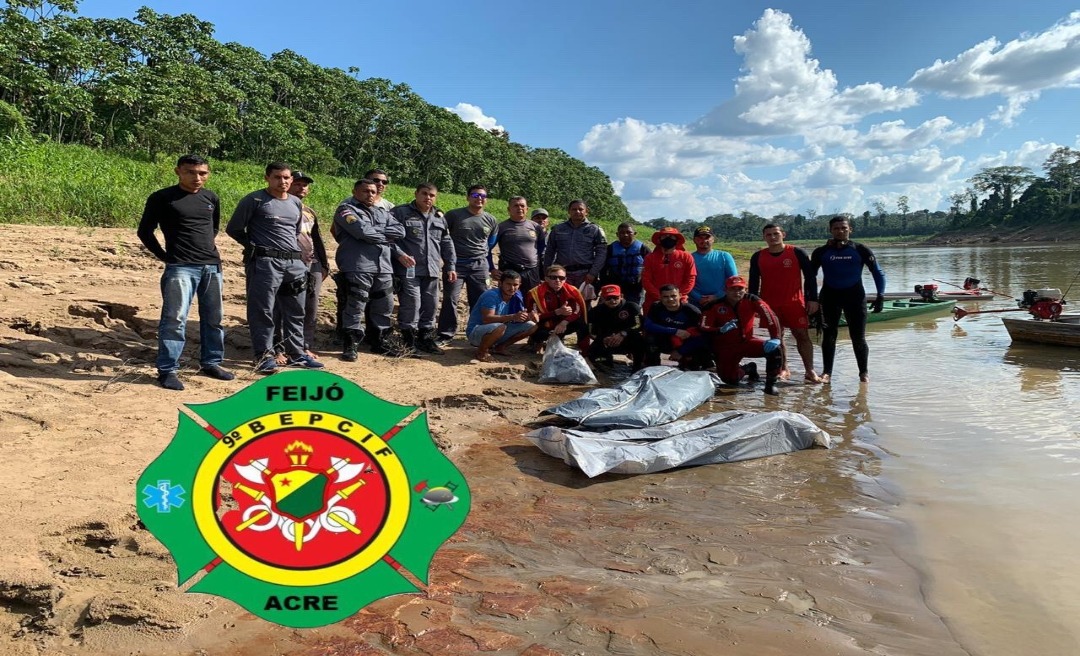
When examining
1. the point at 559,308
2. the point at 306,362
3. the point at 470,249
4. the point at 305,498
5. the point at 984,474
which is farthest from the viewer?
the point at 470,249

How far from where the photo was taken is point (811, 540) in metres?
3.04

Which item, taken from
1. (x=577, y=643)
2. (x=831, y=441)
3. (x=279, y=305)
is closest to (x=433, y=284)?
(x=279, y=305)

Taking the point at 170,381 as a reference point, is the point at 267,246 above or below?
above

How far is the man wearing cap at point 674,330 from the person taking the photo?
6305 mm

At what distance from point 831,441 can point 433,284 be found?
A: 3943 millimetres

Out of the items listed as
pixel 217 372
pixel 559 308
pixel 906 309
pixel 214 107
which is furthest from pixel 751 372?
pixel 214 107

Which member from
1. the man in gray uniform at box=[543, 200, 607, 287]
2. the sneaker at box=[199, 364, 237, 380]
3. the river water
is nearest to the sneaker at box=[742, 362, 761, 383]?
the river water

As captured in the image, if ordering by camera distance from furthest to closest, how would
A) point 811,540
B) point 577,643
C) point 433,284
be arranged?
point 433,284
point 811,540
point 577,643

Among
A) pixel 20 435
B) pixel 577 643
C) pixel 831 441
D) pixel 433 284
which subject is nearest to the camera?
pixel 577 643

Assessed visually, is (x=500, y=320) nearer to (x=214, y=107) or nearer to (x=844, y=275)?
(x=844, y=275)

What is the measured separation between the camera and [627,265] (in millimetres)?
7402

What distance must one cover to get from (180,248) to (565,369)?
3356 mm

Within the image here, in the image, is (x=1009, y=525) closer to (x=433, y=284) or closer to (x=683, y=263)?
(x=683, y=263)

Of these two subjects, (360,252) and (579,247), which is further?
(579,247)
